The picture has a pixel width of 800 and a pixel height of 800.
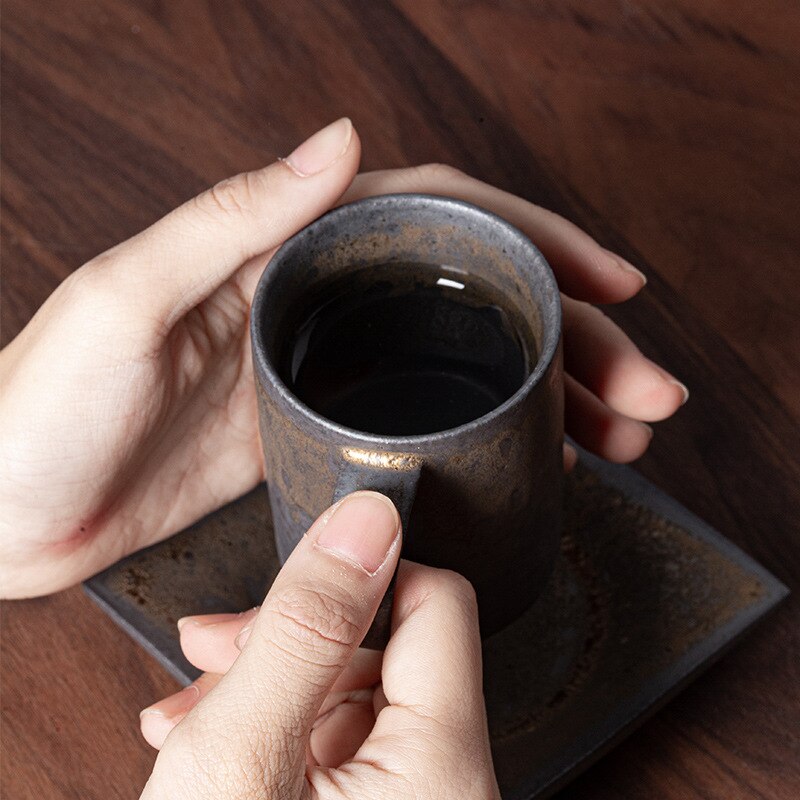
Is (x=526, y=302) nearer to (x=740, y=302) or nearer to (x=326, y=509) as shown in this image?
(x=326, y=509)

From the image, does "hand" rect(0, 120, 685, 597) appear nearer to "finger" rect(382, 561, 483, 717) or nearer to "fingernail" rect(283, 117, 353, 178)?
"fingernail" rect(283, 117, 353, 178)

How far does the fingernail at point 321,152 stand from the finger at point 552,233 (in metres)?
0.11

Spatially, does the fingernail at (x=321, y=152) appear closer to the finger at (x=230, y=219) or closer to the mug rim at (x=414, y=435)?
the finger at (x=230, y=219)

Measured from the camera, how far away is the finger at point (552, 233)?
1.06 m

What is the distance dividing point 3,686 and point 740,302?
770 millimetres

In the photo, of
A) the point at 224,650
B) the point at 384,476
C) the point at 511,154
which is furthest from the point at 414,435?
the point at 511,154

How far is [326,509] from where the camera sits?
761 millimetres

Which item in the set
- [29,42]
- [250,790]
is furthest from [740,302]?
[29,42]

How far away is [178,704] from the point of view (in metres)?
0.91

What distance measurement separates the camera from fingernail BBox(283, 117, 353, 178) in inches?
37.4

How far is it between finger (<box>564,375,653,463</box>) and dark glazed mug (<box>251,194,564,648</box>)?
7.1 inches

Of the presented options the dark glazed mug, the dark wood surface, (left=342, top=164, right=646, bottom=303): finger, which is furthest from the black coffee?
the dark wood surface

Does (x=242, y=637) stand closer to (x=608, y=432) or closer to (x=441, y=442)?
(x=441, y=442)

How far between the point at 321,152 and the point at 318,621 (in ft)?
1.34
